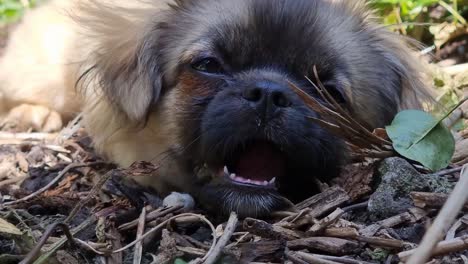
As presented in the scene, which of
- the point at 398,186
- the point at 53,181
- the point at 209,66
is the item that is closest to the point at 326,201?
the point at 398,186

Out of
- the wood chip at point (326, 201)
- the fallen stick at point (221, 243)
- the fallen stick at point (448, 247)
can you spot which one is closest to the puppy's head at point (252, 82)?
the wood chip at point (326, 201)

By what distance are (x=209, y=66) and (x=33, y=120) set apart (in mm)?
1704

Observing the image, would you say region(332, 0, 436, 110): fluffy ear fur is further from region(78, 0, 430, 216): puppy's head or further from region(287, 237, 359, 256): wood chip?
region(287, 237, 359, 256): wood chip

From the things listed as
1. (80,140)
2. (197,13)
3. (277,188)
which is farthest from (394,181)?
(80,140)

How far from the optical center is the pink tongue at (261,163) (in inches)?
93.0

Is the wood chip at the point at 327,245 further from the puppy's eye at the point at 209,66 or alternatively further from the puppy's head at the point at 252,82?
the puppy's eye at the point at 209,66

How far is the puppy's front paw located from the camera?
389 centimetres

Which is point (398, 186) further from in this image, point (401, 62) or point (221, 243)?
point (401, 62)

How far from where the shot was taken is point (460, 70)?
3.82 m

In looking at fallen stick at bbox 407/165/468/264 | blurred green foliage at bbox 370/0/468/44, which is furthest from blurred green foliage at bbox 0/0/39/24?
fallen stick at bbox 407/165/468/264

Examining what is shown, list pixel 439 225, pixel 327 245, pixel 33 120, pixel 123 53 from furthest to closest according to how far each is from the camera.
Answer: pixel 33 120, pixel 123 53, pixel 327 245, pixel 439 225

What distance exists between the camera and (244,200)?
2.20 meters

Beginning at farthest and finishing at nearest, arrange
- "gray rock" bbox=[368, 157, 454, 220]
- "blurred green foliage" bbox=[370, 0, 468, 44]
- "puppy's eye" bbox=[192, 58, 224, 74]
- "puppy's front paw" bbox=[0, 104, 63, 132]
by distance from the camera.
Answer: "blurred green foliage" bbox=[370, 0, 468, 44], "puppy's front paw" bbox=[0, 104, 63, 132], "puppy's eye" bbox=[192, 58, 224, 74], "gray rock" bbox=[368, 157, 454, 220]

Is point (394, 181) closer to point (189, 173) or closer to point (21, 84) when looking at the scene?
point (189, 173)
